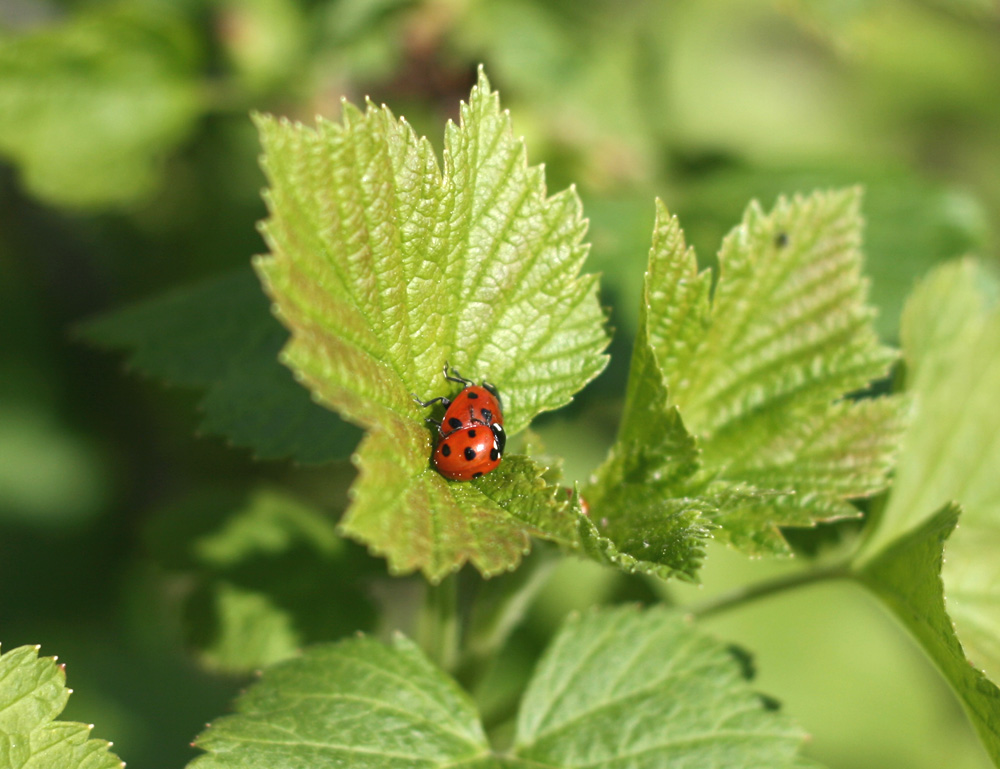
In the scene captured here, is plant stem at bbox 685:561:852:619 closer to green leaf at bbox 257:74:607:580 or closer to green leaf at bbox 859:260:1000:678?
green leaf at bbox 859:260:1000:678

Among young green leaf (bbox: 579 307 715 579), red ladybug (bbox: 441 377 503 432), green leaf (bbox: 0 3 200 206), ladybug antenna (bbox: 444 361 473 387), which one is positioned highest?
green leaf (bbox: 0 3 200 206)

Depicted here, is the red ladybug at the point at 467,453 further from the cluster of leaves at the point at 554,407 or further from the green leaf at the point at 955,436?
the green leaf at the point at 955,436

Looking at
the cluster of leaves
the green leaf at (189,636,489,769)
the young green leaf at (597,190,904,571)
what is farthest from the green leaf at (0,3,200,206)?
the young green leaf at (597,190,904,571)

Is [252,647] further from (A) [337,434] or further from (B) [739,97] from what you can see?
(B) [739,97]

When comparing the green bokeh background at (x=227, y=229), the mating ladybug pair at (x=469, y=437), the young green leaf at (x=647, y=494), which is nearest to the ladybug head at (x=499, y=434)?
the mating ladybug pair at (x=469, y=437)

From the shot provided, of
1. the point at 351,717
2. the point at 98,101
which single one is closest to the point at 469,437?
the point at 351,717
